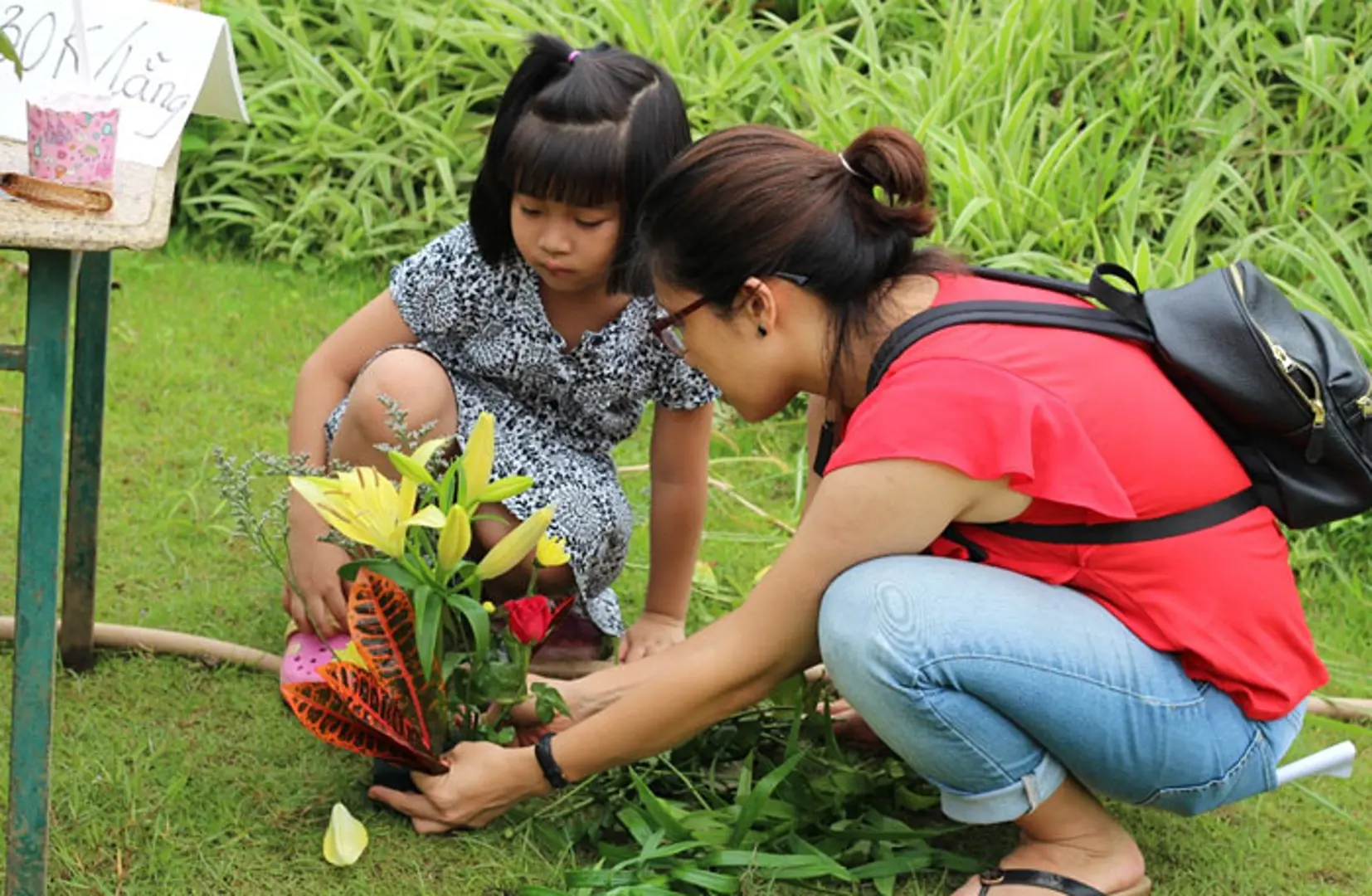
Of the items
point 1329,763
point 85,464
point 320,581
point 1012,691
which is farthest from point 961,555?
point 85,464

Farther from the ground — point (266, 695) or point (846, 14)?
point (846, 14)

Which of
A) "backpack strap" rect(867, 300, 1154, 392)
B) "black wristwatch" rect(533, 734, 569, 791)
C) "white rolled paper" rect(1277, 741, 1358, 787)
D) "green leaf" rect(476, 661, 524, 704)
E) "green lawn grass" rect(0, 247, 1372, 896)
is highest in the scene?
"backpack strap" rect(867, 300, 1154, 392)

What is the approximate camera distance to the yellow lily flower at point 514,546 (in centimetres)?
206

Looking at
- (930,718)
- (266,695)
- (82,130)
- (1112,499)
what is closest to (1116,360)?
(1112,499)

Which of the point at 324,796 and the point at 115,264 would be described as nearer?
the point at 324,796

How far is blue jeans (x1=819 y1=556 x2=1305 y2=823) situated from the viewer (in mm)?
1965

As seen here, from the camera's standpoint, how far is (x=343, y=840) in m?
2.12

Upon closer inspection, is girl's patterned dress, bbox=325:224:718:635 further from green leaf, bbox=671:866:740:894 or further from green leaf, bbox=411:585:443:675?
green leaf, bbox=671:866:740:894

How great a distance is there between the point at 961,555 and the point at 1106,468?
21 centimetres

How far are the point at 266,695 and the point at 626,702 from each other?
73 centimetres

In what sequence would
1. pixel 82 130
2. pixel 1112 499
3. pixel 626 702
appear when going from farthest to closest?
1. pixel 626 702
2. pixel 1112 499
3. pixel 82 130

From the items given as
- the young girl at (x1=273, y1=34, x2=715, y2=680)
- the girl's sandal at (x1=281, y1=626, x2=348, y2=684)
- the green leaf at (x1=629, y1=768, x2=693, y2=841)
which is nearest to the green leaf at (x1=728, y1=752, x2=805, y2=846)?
the green leaf at (x1=629, y1=768, x2=693, y2=841)

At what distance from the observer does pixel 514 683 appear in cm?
215

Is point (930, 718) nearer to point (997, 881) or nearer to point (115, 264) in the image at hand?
point (997, 881)
